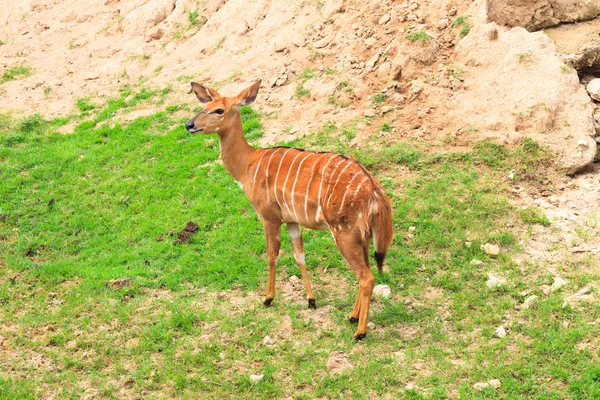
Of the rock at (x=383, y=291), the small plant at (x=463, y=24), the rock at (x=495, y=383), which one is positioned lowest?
the rock at (x=383, y=291)

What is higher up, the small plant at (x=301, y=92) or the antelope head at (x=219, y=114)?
the antelope head at (x=219, y=114)

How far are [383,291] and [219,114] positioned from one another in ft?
8.17

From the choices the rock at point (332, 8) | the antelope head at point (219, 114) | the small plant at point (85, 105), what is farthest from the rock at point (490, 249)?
the small plant at point (85, 105)

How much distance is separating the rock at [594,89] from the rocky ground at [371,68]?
0.42 ft

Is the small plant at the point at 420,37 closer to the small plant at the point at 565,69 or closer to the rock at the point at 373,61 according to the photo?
the rock at the point at 373,61

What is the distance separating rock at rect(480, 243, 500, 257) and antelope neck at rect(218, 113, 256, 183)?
104 inches


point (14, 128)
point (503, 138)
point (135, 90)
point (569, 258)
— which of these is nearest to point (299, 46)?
point (135, 90)

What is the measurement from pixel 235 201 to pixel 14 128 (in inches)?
199

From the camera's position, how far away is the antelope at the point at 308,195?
20.4 ft

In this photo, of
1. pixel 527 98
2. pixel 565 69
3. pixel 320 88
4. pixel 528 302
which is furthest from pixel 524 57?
pixel 528 302

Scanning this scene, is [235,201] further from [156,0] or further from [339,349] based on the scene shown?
[156,0]

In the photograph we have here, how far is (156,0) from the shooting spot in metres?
13.8

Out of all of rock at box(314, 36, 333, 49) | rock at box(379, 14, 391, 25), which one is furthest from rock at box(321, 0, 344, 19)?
rock at box(379, 14, 391, 25)

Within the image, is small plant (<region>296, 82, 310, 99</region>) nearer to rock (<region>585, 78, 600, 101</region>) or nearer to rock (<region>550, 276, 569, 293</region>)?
rock (<region>585, 78, 600, 101</region>)
